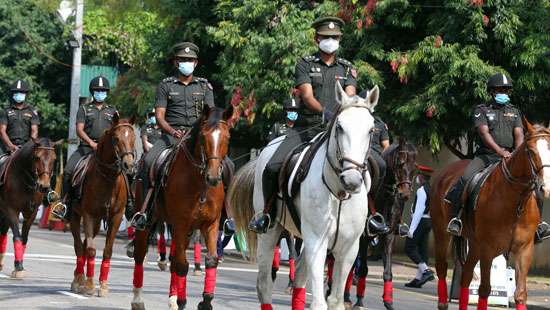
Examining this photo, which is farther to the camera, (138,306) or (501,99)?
(501,99)

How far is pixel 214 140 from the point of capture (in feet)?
42.2

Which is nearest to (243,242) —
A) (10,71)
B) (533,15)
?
(533,15)

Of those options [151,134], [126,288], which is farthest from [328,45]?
[151,134]

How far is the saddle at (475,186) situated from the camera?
1491 cm

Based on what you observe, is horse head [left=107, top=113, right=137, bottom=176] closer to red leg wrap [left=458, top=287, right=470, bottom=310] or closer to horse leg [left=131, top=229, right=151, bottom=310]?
horse leg [left=131, top=229, right=151, bottom=310]

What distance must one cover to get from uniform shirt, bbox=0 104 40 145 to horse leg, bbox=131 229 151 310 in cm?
691

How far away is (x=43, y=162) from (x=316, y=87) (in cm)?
844

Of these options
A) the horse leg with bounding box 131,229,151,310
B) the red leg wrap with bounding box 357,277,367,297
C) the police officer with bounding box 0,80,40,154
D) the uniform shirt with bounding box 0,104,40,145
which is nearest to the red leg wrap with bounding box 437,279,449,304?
the red leg wrap with bounding box 357,277,367,297

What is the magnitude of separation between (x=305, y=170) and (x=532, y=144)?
331 cm

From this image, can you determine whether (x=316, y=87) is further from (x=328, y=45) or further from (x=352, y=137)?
(x=352, y=137)

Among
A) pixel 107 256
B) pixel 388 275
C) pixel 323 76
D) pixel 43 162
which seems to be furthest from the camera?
pixel 43 162

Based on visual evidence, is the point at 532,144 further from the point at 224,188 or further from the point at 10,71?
the point at 10,71

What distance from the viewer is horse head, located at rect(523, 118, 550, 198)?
1305cm

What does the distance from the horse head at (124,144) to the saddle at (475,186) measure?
4.56 m
